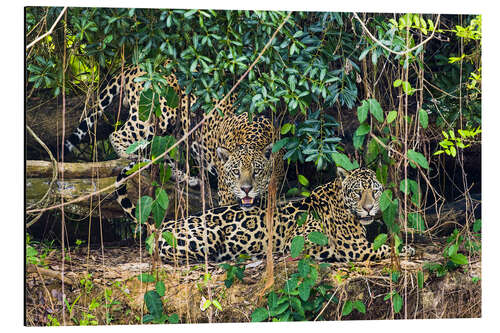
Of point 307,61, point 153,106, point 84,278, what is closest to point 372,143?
Answer: point 307,61

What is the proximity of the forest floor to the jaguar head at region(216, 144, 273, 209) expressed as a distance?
435 millimetres

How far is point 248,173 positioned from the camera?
13.7 feet

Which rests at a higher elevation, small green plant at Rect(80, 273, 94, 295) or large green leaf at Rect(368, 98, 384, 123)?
large green leaf at Rect(368, 98, 384, 123)

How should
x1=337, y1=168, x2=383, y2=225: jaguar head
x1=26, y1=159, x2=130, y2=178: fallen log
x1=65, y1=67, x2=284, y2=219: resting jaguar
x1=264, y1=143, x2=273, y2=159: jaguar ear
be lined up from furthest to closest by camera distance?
1. x1=337, y1=168, x2=383, y2=225: jaguar head
2. x1=264, y1=143, x2=273, y2=159: jaguar ear
3. x1=65, y1=67, x2=284, y2=219: resting jaguar
4. x1=26, y1=159, x2=130, y2=178: fallen log

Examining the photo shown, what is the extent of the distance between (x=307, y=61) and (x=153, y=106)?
3.15ft

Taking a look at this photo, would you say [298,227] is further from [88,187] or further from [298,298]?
[88,187]

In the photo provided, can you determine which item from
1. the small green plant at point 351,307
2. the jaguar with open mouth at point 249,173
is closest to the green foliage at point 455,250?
the small green plant at point 351,307

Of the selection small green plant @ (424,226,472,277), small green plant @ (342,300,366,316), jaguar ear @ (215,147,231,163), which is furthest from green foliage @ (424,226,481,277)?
jaguar ear @ (215,147,231,163)

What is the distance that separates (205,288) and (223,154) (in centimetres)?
84

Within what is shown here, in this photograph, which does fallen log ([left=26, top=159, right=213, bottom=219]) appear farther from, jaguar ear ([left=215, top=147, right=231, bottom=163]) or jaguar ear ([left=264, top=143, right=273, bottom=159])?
jaguar ear ([left=264, top=143, right=273, bottom=159])

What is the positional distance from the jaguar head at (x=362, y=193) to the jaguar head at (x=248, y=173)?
49 centimetres

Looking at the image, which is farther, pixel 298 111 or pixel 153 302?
pixel 298 111

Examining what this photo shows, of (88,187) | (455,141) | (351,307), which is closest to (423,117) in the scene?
(455,141)

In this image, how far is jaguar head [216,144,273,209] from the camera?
418cm
